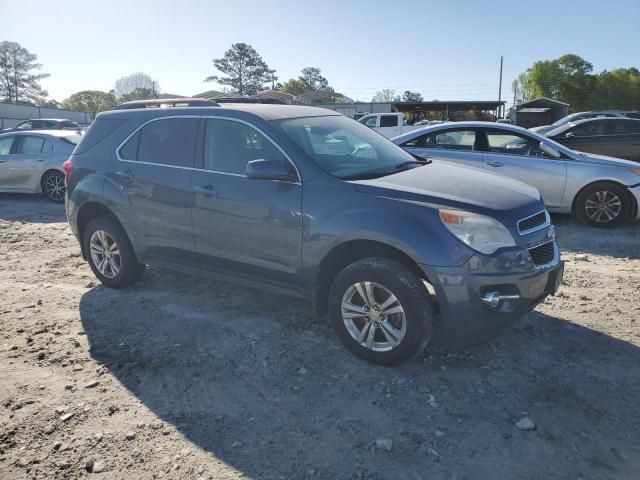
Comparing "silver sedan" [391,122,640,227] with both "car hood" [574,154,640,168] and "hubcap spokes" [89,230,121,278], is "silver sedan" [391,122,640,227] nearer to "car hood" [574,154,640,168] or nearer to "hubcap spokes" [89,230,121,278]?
"car hood" [574,154,640,168]

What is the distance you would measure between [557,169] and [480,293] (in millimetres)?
4988

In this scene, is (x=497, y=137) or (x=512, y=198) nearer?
(x=512, y=198)

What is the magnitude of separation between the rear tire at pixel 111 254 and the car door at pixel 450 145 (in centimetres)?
446

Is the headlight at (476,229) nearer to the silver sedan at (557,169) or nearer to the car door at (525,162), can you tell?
the silver sedan at (557,169)

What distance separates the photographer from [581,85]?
67438 mm

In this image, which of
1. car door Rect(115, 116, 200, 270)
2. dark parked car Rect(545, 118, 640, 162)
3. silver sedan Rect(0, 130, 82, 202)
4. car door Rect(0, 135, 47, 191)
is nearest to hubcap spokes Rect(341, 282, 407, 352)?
car door Rect(115, 116, 200, 270)

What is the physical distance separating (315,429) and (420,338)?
91 cm

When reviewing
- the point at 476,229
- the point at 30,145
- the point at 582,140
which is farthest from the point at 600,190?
the point at 30,145

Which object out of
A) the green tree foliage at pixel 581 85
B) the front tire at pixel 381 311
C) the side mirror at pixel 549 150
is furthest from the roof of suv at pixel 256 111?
the green tree foliage at pixel 581 85

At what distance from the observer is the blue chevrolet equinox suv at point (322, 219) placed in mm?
3221

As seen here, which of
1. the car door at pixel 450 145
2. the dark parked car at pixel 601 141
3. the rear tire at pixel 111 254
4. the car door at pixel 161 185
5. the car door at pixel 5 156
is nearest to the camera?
the car door at pixel 161 185

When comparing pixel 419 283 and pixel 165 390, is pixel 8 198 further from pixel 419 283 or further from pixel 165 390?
pixel 419 283

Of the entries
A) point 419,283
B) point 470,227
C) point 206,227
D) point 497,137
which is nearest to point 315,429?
point 419,283

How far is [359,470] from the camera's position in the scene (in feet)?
8.36
